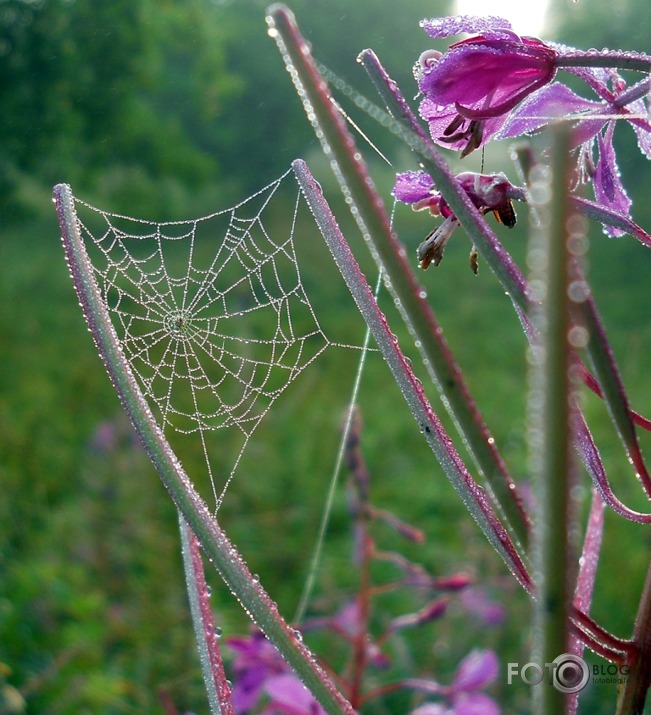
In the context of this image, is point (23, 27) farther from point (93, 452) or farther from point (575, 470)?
point (575, 470)

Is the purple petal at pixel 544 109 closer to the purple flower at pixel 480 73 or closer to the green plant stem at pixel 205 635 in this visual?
the purple flower at pixel 480 73

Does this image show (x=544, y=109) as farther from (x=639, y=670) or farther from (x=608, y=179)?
(x=639, y=670)

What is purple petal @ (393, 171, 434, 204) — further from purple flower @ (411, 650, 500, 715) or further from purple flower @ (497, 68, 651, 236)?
purple flower @ (411, 650, 500, 715)

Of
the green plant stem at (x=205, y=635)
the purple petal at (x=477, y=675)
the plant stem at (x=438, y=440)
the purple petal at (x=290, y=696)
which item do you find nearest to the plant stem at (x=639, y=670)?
the plant stem at (x=438, y=440)

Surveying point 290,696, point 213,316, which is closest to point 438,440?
point 290,696

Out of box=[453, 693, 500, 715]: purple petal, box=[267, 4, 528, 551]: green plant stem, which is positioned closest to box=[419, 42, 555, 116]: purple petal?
box=[267, 4, 528, 551]: green plant stem
